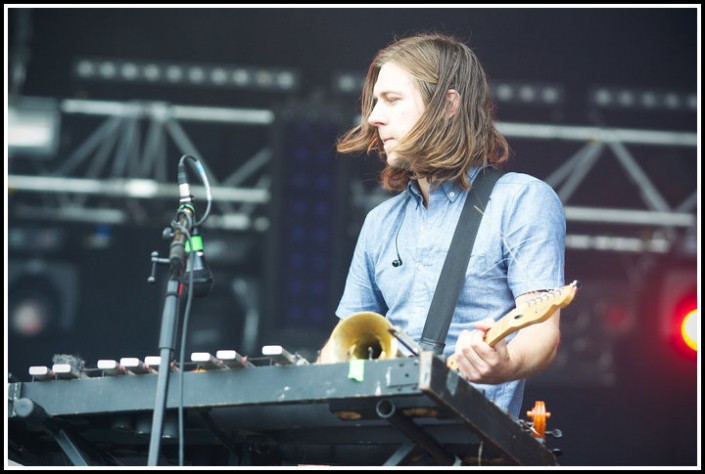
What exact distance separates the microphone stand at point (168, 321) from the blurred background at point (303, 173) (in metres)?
5.53

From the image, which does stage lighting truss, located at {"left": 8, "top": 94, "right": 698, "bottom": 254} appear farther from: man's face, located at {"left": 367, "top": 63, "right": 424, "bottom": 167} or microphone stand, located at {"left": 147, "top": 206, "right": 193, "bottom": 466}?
microphone stand, located at {"left": 147, "top": 206, "right": 193, "bottom": 466}

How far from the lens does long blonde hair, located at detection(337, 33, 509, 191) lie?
3.58 m

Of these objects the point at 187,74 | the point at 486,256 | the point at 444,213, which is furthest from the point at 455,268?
the point at 187,74

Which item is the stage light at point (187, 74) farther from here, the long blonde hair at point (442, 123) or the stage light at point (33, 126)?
the long blonde hair at point (442, 123)

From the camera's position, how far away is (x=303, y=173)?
346 inches

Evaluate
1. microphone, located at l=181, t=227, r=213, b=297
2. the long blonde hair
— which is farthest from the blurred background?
microphone, located at l=181, t=227, r=213, b=297

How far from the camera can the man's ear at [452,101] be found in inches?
146

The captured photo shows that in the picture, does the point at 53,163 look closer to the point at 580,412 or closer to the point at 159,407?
the point at 580,412

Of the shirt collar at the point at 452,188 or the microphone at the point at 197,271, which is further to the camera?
the shirt collar at the point at 452,188

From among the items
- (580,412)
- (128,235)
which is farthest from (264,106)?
(580,412)

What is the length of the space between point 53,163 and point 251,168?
1.89 meters

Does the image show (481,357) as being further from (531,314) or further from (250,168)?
(250,168)

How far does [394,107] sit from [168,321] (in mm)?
1250

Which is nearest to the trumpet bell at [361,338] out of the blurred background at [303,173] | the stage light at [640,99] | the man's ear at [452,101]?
the man's ear at [452,101]
